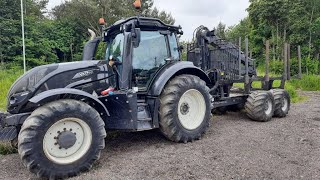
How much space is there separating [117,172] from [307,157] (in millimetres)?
2778

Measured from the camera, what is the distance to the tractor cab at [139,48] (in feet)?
15.9

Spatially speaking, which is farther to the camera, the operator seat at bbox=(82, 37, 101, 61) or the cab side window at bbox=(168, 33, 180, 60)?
the operator seat at bbox=(82, 37, 101, 61)

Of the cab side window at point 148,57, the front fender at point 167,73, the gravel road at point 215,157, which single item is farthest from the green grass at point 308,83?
the cab side window at point 148,57

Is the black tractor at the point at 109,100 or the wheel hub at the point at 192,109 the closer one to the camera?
the black tractor at the point at 109,100

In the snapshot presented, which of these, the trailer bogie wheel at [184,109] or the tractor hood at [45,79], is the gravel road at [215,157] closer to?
the trailer bogie wheel at [184,109]

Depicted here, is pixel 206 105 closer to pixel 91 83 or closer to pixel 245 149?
pixel 245 149

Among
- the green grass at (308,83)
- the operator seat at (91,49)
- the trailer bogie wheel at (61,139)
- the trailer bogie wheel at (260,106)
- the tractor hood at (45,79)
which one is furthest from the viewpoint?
the green grass at (308,83)

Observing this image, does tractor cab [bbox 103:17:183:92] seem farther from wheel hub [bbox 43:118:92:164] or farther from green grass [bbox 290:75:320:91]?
green grass [bbox 290:75:320:91]

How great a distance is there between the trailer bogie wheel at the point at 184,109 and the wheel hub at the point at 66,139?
1600mm

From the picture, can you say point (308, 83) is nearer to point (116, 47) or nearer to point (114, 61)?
point (116, 47)

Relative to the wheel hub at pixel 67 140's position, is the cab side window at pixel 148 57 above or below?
above

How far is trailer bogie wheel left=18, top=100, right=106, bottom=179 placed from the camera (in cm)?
Result: 355

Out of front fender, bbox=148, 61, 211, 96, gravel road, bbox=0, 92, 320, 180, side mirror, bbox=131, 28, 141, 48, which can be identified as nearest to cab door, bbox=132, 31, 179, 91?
front fender, bbox=148, 61, 211, 96

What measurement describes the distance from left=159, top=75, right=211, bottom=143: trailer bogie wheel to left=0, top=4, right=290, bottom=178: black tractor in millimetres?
16
